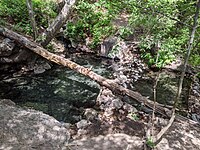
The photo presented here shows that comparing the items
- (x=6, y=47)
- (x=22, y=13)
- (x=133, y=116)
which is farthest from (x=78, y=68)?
(x=22, y=13)

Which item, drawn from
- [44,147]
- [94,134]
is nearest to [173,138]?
[94,134]

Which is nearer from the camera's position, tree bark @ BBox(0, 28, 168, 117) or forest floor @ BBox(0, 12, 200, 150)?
forest floor @ BBox(0, 12, 200, 150)

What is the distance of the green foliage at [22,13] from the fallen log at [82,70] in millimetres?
1149

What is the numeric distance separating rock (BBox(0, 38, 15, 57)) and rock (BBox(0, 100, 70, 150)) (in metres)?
2.94

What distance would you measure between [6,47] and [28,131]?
13.3 feet

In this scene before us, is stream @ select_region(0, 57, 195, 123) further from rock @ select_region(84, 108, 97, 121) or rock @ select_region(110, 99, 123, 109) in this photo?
rock @ select_region(110, 99, 123, 109)

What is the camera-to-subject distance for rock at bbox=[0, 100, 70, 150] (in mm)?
4398

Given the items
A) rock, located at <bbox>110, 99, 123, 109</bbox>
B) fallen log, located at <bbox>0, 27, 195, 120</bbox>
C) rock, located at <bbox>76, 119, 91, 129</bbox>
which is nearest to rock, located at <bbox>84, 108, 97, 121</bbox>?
rock, located at <bbox>76, 119, 91, 129</bbox>

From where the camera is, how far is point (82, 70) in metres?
6.84

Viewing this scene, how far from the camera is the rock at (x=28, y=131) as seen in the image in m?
4.40

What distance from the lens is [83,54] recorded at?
403 inches

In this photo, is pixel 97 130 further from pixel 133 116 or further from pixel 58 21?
pixel 58 21

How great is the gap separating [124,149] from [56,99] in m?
2.95

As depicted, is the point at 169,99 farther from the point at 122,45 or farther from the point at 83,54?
the point at 83,54
